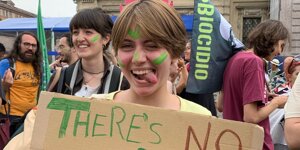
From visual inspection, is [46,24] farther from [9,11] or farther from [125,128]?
[9,11]

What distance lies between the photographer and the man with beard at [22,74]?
426cm

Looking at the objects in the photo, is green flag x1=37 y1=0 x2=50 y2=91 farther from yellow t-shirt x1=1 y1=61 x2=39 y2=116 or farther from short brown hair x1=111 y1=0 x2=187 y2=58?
short brown hair x1=111 y1=0 x2=187 y2=58

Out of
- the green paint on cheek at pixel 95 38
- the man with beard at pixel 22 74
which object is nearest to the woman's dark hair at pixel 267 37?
the green paint on cheek at pixel 95 38

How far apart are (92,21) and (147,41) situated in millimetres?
1204

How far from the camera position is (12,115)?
4176mm

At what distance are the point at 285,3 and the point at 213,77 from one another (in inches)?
622

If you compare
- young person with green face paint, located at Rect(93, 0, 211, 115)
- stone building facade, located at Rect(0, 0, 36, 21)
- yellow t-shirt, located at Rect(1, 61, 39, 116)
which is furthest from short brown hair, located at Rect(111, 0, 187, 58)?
stone building facade, located at Rect(0, 0, 36, 21)

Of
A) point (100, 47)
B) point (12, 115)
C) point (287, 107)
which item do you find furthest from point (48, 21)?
point (287, 107)

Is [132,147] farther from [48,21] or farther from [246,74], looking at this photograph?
[48,21]

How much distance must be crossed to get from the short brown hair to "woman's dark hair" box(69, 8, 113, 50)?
1098 mm

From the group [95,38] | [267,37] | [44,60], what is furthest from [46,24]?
[267,37]

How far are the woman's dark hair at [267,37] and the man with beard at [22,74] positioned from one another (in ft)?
8.70

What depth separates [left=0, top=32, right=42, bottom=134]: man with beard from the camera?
4258mm

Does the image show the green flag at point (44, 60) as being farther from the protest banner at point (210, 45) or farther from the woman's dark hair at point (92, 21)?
the protest banner at point (210, 45)
